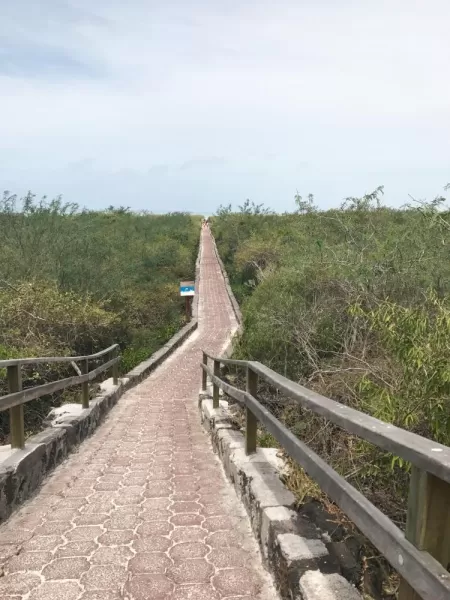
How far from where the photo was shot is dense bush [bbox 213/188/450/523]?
336cm

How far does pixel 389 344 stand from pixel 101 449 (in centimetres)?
365

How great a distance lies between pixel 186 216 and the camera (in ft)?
206

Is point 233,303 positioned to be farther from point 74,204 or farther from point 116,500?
point 116,500

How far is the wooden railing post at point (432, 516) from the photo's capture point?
4.71ft

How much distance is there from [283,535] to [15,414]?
97.9 inches

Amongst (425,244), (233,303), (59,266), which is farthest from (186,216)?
(425,244)

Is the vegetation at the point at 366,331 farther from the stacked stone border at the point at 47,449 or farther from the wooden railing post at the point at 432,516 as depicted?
the stacked stone border at the point at 47,449

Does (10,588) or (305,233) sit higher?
(305,233)

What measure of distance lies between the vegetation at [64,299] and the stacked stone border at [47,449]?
3.85ft

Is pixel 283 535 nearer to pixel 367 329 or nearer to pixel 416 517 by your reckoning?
pixel 416 517

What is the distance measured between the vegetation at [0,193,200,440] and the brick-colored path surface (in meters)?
3.18

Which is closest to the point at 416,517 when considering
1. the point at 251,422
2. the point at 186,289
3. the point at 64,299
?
the point at 251,422

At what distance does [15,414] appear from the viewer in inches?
163

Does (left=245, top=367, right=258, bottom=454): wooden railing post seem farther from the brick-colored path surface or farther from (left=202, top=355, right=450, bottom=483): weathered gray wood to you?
(left=202, top=355, right=450, bottom=483): weathered gray wood
